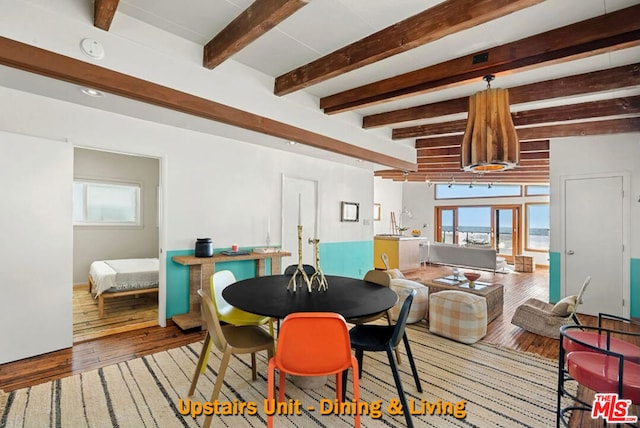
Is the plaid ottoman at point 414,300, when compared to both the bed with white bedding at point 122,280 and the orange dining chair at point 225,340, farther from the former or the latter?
the bed with white bedding at point 122,280

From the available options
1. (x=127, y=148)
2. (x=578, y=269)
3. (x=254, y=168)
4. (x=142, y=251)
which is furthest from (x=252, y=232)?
(x=578, y=269)

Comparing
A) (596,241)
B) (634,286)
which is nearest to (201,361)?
(596,241)

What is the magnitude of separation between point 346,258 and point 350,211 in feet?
3.06

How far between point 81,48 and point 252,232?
9.31 ft

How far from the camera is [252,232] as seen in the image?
449 centimetres

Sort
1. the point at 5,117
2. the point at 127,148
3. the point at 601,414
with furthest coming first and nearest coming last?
1. the point at 127,148
2. the point at 5,117
3. the point at 601,414

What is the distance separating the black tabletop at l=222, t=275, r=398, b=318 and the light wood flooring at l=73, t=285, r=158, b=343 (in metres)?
2.01

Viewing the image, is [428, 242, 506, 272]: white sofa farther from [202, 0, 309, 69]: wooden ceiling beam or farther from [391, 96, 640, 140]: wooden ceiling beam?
[202, 0, 309, 69]: wooden ceiling beam

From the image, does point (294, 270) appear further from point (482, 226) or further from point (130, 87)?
point (482, 226)

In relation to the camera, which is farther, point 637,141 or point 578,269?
point 578,269

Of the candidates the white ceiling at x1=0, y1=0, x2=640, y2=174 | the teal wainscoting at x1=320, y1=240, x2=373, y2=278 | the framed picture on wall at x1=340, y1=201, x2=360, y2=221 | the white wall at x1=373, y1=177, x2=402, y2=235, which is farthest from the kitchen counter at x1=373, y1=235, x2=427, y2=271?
the white ceiling at x1=0, y1=0, x2=640, y2=174

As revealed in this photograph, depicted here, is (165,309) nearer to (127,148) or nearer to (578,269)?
(127,148)

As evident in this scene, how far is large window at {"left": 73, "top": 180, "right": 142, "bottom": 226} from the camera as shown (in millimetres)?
5439

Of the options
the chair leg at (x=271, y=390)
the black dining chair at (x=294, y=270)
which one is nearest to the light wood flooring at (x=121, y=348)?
the black dining chair at (x=294, y=270)
